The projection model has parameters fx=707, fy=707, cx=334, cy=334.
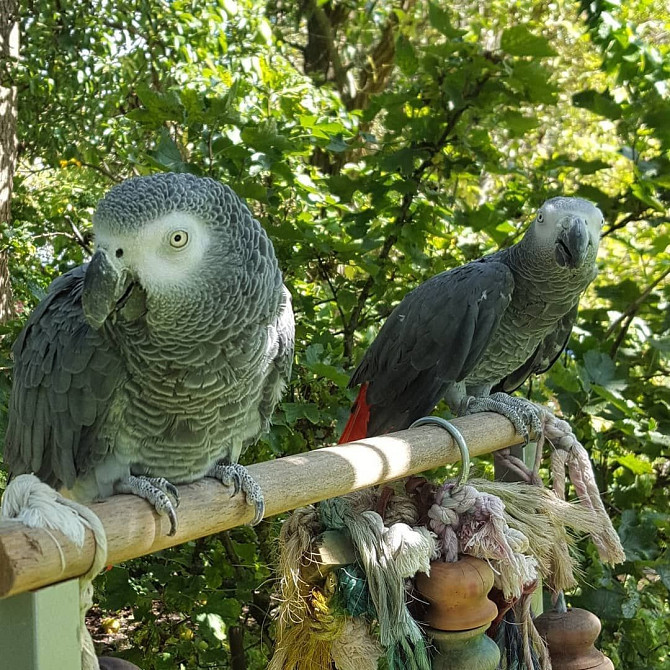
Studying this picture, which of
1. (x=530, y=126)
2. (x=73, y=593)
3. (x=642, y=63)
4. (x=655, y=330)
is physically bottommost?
(x=73, y=593)

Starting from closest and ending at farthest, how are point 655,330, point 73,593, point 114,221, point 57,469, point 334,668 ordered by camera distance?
point 73,593
point 114,221
point 334,668
point 57,469
point 655,330

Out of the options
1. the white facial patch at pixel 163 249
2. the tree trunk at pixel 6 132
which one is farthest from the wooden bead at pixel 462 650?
the tree trunk at pixel 6 132

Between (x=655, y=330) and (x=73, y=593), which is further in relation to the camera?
(x=655, y=330)

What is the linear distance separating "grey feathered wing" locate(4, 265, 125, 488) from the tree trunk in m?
1.19

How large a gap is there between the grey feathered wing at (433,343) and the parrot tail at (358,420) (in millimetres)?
30

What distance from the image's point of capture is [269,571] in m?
1.72

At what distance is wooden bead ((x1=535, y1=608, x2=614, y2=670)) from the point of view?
0.99 m

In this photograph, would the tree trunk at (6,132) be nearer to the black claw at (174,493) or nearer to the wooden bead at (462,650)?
the black claw at (174,493)

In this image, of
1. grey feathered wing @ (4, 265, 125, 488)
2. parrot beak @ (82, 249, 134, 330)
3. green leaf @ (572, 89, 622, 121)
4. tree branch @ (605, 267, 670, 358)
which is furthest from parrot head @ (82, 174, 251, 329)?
tree branch @ (605, 267, 670, 358)

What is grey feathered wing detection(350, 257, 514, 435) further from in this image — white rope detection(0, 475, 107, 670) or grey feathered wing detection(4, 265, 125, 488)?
white rope detection(0, 475, 107, 670)

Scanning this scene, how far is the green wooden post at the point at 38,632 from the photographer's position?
1.59 ft

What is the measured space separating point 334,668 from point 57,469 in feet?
1.56

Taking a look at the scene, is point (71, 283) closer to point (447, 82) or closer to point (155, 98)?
point (155, 98)

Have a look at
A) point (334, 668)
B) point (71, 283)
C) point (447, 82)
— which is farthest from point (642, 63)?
point (334, 668)
